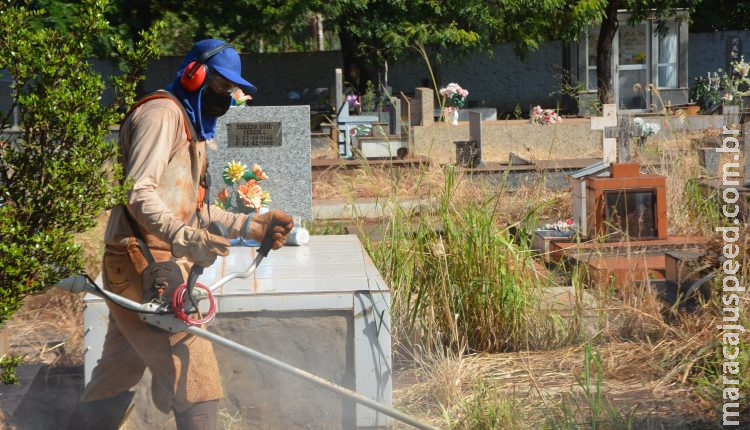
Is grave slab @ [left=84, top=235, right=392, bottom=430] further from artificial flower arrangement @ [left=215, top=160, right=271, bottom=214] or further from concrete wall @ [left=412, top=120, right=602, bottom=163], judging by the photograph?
concrete wall @ [left=412, top=120, right=602, bottom=163]

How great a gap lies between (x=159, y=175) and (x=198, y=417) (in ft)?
Result: 3.13

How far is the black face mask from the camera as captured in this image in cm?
388

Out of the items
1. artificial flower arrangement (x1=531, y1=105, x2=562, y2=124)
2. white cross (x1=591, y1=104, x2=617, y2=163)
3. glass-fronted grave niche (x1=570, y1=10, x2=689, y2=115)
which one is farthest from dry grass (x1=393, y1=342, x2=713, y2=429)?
glass-fronted grave niche (x1=570, y1=10, x2=689, y2=115)

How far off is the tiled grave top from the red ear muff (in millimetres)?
1000

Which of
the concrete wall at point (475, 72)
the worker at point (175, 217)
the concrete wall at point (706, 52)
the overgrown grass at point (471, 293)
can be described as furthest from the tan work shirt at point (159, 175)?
the concrete wall at point (706, 52)

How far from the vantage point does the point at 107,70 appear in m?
24.8

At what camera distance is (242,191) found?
778 cm

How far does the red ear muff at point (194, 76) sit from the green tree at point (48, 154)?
2.57 feet

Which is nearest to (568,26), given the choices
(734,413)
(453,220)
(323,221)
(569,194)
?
(569,194)

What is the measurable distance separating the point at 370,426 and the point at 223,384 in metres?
0.73

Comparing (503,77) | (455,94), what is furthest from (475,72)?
(455,94)

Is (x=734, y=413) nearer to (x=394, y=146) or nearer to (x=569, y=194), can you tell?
(x=569, y=194)

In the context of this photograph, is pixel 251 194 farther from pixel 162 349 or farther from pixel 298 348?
pixel 162 349

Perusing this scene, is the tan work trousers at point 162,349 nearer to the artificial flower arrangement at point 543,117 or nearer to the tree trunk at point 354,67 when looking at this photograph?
the artificial flower arrangement at point 543,117
